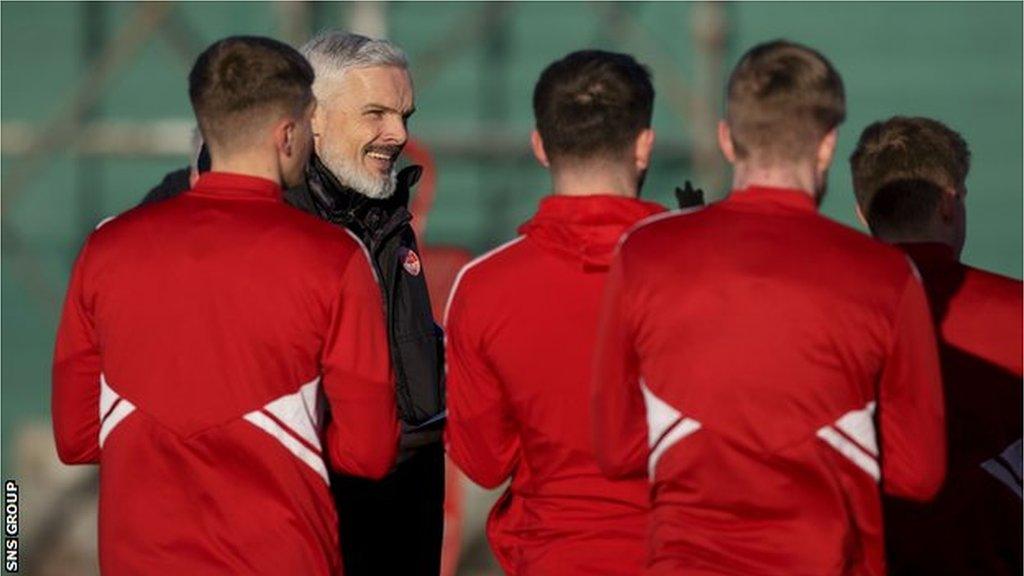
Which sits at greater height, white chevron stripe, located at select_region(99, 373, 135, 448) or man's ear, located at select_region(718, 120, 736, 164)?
man's ear, located at select_region(718, 120, 736, 164)

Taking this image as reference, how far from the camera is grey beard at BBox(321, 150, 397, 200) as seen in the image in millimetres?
4578

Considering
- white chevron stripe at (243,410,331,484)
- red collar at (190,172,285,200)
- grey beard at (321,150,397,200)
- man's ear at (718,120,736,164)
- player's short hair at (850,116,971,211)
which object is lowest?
white chevron stripe at (243,410,331,484)

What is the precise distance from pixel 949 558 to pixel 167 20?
5.66 metres

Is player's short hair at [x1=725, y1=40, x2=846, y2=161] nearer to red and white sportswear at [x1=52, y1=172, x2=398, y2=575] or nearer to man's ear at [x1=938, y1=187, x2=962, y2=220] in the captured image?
man's ear at [x1=938, y1=187, x2=962, y2=220]

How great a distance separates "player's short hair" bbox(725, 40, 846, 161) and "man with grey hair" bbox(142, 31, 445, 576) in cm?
109

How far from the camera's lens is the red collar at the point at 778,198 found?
361cm

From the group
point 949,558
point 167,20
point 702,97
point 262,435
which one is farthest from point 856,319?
point 167,20

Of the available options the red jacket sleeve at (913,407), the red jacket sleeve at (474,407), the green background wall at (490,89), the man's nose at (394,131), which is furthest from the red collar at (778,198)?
the green background wall at (490,89)

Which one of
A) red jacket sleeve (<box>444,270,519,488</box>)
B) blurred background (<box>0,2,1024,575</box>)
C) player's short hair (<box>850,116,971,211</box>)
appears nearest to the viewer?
red jacket sleeve (<box>444,270,519,488</box>)

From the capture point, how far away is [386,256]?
4.57 metres

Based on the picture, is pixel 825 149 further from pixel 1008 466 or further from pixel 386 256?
pixel 386 256

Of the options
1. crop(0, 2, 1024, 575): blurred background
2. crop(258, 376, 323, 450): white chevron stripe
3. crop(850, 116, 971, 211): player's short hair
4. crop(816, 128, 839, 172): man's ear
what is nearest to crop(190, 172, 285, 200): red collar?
crop(258, 376, 323, 450): white chevron stripe

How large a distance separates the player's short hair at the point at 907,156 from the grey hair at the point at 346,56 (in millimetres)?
1047

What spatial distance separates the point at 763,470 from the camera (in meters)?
3.55
